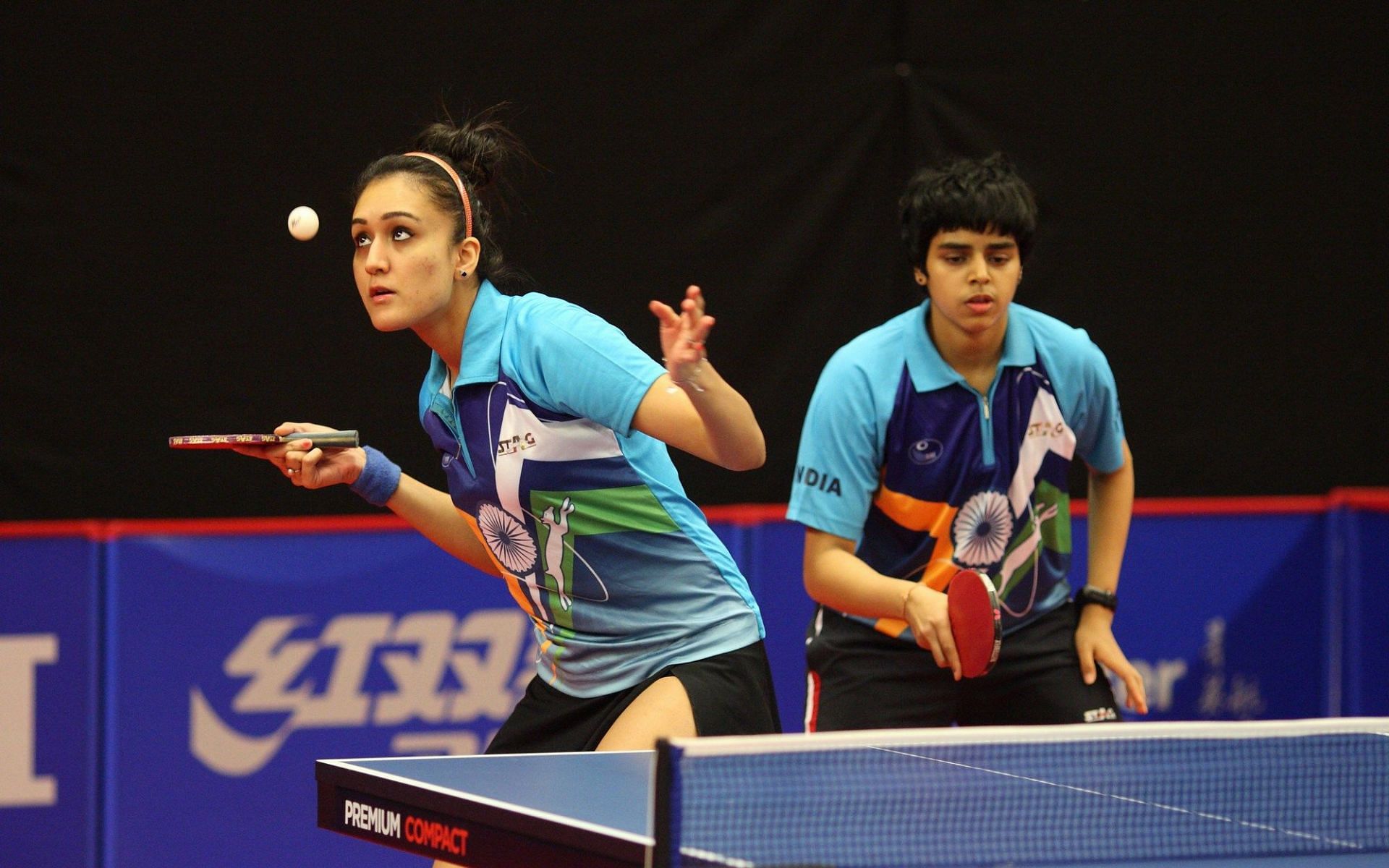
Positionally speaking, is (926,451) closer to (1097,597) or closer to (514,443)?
(1097,597)

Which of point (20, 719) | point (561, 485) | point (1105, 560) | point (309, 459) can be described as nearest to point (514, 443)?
point (561, 485)

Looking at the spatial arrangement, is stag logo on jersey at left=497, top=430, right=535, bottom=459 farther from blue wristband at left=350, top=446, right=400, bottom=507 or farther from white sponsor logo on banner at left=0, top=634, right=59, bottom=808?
white sponsor logo on banner at left=0, top=634, right=59, bottom=808

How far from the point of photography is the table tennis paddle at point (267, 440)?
283 cm

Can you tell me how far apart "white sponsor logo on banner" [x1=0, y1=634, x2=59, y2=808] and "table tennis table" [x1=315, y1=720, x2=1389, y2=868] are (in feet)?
6.98

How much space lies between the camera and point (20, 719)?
4.30 meters

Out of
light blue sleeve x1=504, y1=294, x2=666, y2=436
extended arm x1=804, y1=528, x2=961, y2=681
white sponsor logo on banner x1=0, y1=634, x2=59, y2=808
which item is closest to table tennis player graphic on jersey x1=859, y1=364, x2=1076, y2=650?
extended arm x1=804, y1=528, x2=961, y2=681

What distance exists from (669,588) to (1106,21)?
348cm

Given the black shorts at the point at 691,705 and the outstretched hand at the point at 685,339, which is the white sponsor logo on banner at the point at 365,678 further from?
the outstretched hand at the point at 685,339

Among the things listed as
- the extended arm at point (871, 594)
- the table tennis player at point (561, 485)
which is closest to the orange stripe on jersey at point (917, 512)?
the extended arm at point (871, 594)

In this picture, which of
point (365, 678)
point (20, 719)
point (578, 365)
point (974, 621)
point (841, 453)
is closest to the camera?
point (578, 365)

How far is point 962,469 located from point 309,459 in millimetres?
1352

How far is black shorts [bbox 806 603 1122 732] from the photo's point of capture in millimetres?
3539

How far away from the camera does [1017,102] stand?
548 cm

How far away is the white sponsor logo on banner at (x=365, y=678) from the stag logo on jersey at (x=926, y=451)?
149 cm
